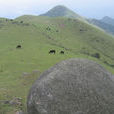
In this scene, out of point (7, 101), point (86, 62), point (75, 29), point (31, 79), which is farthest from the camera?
point (75, 29)

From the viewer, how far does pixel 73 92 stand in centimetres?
1404

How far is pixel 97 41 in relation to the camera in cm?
15088

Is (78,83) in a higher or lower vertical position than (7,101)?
higher

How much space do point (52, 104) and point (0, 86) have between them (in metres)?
15.5

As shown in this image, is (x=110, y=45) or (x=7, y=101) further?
(x=110, y=45)

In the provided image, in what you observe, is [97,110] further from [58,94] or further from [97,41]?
[97,41]

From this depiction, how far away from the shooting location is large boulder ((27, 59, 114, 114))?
1374cm

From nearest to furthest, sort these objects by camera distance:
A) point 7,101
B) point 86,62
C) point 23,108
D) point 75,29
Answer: point 86,62 → point 23,108 → point 7,101 → point 75,29

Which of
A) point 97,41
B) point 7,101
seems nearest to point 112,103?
point 7,101

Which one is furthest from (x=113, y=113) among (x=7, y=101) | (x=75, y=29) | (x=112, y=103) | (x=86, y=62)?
(x=75, y=29)

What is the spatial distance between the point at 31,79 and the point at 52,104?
17126 millimetres

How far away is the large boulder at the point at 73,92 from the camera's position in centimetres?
1374

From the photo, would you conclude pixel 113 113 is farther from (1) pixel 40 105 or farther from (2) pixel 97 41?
(2) pixel 97 41

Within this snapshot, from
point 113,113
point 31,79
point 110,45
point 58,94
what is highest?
point 58,94
